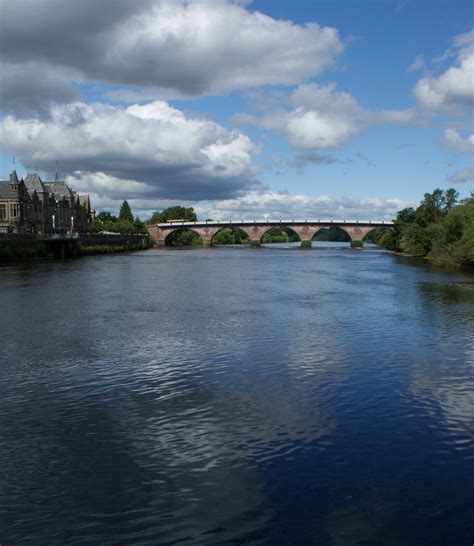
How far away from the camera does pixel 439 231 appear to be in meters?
79.4

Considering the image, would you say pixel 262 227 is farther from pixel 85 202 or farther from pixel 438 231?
pixel 438 231

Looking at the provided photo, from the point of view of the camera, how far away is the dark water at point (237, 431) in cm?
968

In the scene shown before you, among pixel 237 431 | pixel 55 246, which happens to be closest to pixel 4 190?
pixel 55 246

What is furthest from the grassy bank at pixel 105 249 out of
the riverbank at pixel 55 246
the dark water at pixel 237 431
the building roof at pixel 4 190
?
the dark water at pixel 237 431

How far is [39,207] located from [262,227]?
234 ft

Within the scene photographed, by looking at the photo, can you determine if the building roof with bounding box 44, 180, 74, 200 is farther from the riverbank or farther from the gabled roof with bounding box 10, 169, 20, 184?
the gabled roof with bounding box 10, 169, 20, 184

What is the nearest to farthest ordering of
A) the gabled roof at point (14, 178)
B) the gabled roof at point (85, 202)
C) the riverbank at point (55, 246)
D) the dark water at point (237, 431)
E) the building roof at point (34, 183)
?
the dark water at point (237, 431)
the riverbank at point (55, 246)
the gabled roof at point (14, 178)
the building roof at point (34, 183)
the gabled roof at point (85, 202)

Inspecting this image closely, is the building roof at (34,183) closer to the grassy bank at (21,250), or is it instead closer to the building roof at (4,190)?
the building roof at (4,190)

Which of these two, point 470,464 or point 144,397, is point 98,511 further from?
point 470,464

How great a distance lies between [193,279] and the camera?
182 ft

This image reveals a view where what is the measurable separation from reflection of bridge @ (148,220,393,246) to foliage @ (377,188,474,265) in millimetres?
23125

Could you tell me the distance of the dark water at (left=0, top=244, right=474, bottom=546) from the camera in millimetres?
9680

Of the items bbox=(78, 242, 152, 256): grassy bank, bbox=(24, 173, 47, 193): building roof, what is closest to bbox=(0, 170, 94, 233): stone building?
bbox=(24, 173, 47, 193): building roof

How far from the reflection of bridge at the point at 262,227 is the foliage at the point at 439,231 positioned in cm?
2313
